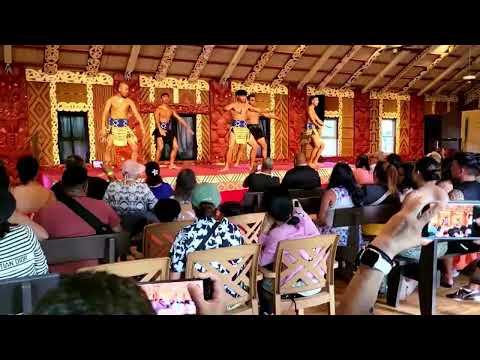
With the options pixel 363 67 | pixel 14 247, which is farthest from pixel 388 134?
pixel 14 247

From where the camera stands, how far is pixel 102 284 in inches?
35.5

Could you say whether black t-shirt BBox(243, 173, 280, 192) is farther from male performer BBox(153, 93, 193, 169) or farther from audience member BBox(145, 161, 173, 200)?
male performer BBox(153, 93, 193, 169)

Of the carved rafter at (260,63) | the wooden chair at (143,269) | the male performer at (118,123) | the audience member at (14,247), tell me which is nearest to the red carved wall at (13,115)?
the male performer at (118,123)

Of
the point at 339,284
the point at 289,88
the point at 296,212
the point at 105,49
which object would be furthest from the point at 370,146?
the point at 296,212

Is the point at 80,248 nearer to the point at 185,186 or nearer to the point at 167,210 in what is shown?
the point at 167,210

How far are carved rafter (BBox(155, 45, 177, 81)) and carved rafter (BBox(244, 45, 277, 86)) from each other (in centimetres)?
216

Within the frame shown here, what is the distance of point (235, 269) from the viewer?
2.66m

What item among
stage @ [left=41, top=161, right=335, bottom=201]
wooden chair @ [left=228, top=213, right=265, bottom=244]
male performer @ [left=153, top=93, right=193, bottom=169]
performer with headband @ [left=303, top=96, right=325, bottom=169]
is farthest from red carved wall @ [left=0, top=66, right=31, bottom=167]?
wooden chair @ [left=228, top=213, right=265, bottom=244]

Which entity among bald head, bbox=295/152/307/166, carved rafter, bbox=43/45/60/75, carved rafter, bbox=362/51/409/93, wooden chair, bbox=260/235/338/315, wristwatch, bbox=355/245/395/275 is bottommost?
wooden chair, bbox=260/235/338/315

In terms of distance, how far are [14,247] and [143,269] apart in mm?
581

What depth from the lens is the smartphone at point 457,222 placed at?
1.64m

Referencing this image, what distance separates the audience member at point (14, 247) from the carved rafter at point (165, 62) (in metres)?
8.47

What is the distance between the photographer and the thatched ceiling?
32.9 ft
